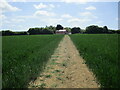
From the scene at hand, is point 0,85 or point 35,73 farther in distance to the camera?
point 35,73

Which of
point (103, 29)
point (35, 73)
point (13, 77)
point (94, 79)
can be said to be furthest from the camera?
point (103, 29)

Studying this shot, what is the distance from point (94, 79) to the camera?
5340 millimetres

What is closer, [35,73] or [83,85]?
[83,85]

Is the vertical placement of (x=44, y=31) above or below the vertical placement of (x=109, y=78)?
above

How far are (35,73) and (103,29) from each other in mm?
103525

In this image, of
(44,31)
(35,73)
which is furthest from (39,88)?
(44,31)

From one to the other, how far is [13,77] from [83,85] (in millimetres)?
2535

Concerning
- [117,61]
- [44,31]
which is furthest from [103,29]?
[117,61]

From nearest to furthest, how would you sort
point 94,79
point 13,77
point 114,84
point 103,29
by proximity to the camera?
point 114,84, point 13,77, point 94,79, point 103,29

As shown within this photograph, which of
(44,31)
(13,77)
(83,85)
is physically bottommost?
(83,85)

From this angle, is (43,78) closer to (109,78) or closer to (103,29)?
(109,78)

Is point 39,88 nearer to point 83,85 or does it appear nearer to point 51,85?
point 51,85

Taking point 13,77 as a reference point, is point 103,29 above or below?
above

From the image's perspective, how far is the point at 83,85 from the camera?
4.88 metres
